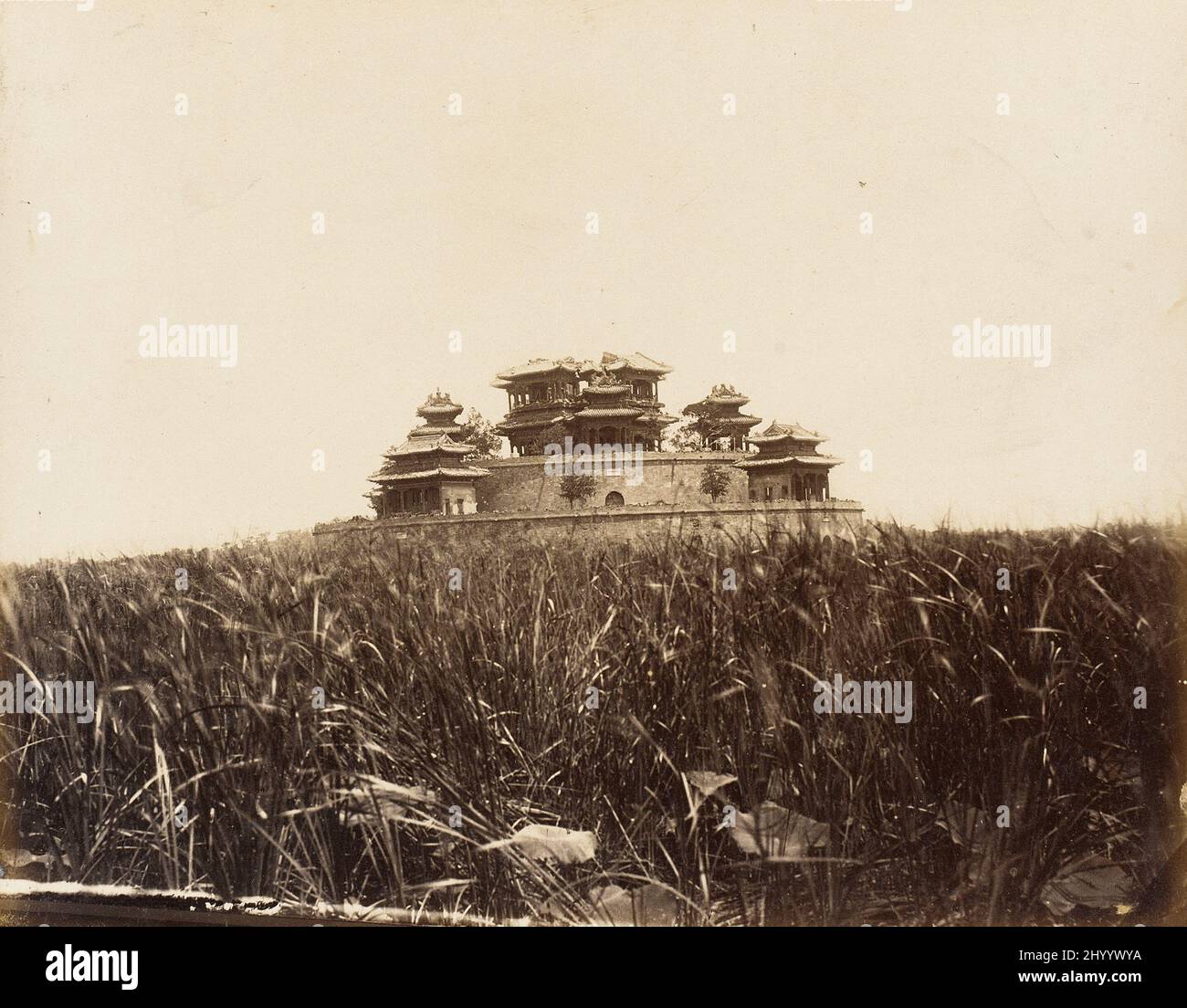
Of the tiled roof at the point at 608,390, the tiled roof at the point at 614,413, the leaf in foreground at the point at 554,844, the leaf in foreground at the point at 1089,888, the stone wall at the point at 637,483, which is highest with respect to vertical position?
the tiled roof at the point at 608,390

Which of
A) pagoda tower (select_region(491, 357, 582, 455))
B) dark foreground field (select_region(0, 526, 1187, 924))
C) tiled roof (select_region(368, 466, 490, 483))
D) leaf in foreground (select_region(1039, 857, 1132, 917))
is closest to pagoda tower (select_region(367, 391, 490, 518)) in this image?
tiled roof (select_region(368, 466, 490, 483))

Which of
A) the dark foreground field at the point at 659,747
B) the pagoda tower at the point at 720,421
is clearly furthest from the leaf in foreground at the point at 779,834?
the pagoda tower at the point at 720,421

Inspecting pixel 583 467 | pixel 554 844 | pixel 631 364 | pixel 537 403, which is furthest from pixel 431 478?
pixel 554 844

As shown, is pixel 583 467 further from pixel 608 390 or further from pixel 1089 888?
pixel 1089 888

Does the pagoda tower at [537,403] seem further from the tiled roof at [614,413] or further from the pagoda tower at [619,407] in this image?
the tiled roof at [614,413]
